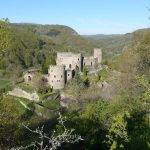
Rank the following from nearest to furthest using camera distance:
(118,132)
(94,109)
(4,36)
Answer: (4,36) < (118,132) < (94,109)

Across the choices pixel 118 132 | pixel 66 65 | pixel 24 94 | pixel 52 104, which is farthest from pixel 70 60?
pixel 118 132

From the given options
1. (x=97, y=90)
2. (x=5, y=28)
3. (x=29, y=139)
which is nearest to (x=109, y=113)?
(x=29, y=139)

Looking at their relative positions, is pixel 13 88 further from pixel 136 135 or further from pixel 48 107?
pixel 136 135

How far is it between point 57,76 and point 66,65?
4055mm

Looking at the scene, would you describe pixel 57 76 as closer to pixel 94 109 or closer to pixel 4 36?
pixel 94 109

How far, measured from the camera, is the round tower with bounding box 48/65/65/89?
56.7 metres

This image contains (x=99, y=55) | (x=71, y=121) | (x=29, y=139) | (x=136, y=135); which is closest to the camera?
(x=136, y=135)

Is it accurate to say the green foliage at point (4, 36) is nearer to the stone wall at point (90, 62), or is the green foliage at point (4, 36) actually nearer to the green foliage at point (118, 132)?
the green foliage at point (118, 132)

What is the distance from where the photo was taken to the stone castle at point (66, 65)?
56.8 metres

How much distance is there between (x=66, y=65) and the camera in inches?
2366

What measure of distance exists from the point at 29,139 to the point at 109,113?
26.0 feet

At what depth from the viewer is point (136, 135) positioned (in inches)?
955

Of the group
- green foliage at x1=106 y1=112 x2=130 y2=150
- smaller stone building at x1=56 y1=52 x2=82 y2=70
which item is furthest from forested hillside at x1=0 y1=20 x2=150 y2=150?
smaller stone building at x1=56 y1=52 x2=82 y2=70

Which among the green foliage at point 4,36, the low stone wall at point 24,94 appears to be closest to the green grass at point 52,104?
the low stone wall at point 24,94
